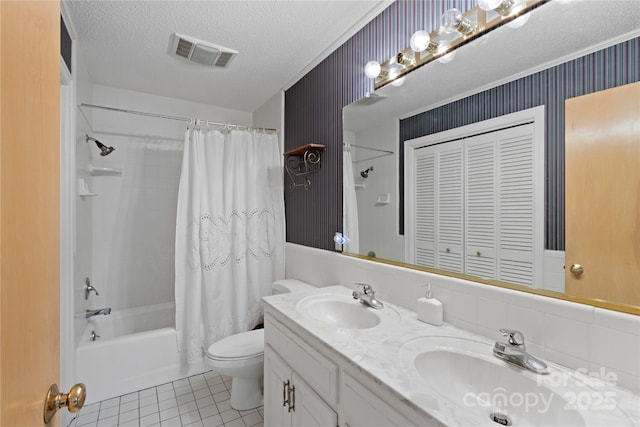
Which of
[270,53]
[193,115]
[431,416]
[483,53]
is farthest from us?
[193,115]

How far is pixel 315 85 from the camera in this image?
227 cm

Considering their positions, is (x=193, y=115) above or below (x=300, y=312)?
above

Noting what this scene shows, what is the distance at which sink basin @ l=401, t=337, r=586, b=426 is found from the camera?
75cm

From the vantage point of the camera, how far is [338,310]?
1585mm

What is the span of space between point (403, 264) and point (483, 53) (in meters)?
0.98

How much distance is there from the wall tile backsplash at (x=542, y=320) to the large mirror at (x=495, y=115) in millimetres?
43

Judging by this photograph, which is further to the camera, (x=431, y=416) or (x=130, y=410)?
(x=130, y=410)

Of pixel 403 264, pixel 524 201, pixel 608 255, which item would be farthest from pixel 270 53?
pixel 608 255

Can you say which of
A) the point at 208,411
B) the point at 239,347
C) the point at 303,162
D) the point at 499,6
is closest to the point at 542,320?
the point at 499,6

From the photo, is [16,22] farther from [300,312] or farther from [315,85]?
[315,85]

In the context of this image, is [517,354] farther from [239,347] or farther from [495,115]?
[239,347]

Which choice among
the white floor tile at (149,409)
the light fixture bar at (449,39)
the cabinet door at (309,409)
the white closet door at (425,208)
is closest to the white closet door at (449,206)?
the white closet door at (425,208)

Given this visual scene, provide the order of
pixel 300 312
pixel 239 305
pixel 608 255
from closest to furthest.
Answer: pixel 608 255, pixel 300 312, pixel 239 305

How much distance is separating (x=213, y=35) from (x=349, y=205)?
1.40 meters
